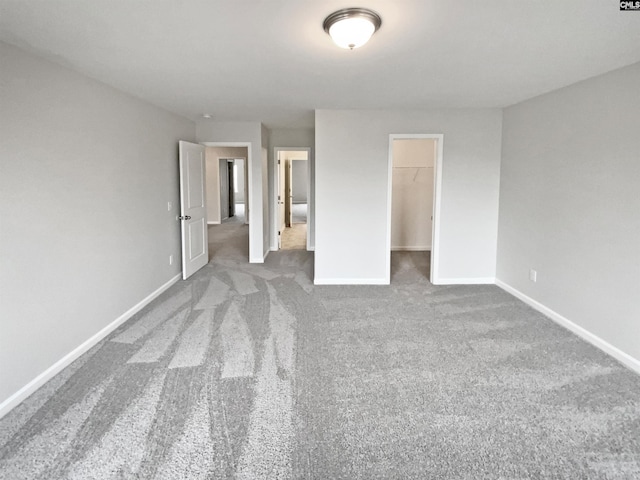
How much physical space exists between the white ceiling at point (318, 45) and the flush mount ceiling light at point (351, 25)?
0.05 meters

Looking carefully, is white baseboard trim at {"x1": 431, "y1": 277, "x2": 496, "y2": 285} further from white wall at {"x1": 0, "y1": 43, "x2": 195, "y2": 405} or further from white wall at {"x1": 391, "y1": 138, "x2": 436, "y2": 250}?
white wall at {"x1": 0, "y1": 43, "x2": 195, "y2": 405}

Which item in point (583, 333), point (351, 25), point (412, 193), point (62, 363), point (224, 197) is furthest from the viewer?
point (224, 197)

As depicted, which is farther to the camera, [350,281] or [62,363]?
[350,281]

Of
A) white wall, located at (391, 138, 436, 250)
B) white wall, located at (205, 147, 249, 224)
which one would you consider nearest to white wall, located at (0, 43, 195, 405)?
white wall, located at (391, 138, 436, 250)

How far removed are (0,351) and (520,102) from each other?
16.9ft

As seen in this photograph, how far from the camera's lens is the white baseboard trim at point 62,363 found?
7.57 feet

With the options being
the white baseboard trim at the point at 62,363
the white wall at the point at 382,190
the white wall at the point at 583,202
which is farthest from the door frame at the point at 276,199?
the white wall at the point at 583,202

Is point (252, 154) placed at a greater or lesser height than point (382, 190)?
greater

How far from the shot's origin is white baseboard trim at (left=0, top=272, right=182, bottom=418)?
2.31 metres

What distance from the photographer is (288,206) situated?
10.9 m

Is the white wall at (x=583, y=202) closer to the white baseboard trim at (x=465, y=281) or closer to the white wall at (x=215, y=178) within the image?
the white baseboard trim at (x=465, y=281)

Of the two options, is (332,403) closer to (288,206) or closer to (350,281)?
(350,281)

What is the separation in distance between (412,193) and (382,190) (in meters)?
2.64

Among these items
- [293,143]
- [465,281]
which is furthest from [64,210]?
[293,143]
